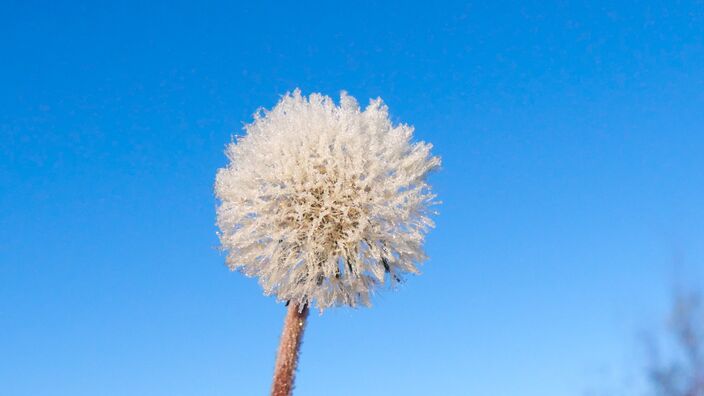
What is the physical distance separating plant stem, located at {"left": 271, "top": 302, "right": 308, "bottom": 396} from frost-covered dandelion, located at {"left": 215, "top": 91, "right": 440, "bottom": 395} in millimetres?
643

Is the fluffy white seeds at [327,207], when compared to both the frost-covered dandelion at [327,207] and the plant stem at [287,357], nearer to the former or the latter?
the frost-covered dandelion at [327,207]

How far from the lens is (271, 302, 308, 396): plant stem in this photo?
4.13 meters

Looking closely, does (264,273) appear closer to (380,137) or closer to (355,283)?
(355,283)

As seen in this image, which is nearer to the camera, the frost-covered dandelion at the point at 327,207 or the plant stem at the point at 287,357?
the plant stem at the point at 287,357

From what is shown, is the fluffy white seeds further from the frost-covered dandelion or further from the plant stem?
the plant stem

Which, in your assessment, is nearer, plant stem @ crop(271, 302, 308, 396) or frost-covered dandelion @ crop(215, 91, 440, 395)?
plant stem @ crop(271, 302, 308, 396)

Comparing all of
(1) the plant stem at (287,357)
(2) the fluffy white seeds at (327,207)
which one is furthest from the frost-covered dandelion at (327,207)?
(1) the plant stem at (287,357)

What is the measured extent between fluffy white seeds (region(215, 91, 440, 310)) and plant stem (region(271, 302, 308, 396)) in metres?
0.68

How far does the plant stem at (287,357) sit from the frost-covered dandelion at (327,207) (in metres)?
0.64

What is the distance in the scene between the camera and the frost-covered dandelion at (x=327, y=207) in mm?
5176

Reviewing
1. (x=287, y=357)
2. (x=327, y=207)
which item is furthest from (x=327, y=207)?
(x=287, y=357)

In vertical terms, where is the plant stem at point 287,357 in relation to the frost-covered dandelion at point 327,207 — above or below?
below

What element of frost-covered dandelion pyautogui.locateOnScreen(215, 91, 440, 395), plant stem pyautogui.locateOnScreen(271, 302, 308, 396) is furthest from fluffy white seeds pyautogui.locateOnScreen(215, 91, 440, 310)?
plant stem pyautogui.locateOnScreen(271, 302, 308, 396)

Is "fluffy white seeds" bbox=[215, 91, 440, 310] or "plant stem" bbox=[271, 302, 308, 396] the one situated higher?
"fluffy white seeds" bbox=[215, 91, 440, 310]
